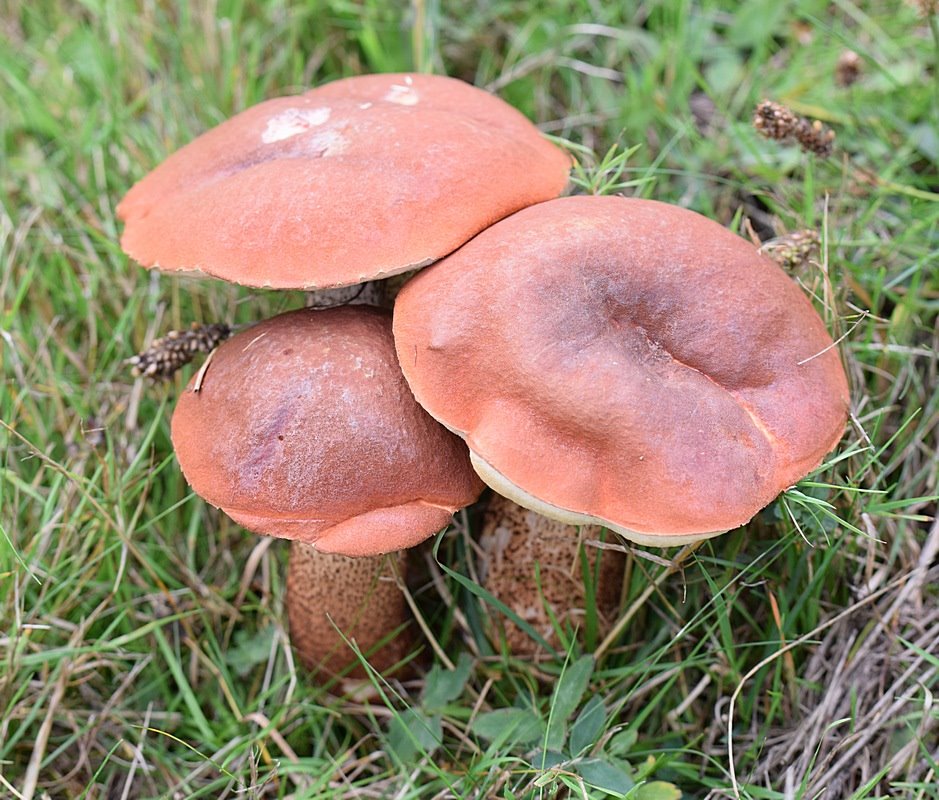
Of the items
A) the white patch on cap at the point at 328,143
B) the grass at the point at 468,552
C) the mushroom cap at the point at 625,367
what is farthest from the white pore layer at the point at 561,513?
the white patch on cap at the point at 328,143

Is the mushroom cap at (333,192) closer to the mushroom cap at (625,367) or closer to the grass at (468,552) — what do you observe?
the mushroom cap at (625,367)

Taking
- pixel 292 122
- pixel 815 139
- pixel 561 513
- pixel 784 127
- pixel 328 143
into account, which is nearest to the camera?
pixel 561 513

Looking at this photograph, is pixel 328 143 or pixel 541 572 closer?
pixel 328 143

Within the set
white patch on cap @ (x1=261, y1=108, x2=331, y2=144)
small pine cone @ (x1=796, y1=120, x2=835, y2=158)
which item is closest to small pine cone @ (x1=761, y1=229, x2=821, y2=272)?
small pine cone @ (x1=796, y1=120, x2=835, y2=158)

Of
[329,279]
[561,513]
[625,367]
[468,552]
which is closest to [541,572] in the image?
[468,552]

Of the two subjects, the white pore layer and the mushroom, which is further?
the mushroom

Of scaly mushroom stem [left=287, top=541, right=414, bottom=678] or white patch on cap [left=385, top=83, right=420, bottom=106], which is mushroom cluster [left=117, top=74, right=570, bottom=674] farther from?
scaly mushroom stem [left=287, top=541, right=414, bottom=678]

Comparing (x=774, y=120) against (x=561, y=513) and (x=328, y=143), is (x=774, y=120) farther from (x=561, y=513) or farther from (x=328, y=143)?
(x=561, y=513)

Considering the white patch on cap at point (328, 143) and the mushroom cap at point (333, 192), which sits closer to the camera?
the mushroom cap at point (333, 192)
